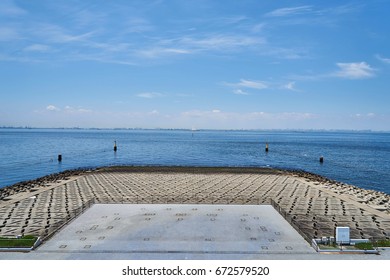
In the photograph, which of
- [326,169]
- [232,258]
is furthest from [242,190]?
[326,169]

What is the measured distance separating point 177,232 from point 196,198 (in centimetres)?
1488

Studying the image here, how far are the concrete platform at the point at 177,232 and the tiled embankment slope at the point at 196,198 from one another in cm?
374

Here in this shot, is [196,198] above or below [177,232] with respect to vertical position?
below

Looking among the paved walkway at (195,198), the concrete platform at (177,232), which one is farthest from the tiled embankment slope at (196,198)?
the concrete platform at (177,232)

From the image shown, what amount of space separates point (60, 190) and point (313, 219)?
1146 inches

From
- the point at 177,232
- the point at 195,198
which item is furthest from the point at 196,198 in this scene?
the point at 177,232

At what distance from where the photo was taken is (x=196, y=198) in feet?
115

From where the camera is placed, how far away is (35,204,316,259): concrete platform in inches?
691

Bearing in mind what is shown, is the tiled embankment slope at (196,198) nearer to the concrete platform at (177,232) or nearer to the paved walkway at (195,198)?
the paved walkway at (195,198)

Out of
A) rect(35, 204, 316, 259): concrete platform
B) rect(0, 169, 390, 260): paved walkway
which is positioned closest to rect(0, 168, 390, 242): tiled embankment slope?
rect(0, 169, 390, 260): paved walkway

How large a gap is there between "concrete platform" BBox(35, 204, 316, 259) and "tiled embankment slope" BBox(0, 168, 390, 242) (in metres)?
3.74

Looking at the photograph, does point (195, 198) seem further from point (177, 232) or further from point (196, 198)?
point (177, 232)

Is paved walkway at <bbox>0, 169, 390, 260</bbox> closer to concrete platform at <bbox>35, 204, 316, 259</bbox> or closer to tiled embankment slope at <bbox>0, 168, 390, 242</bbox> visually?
tiled embankment slope at <bbox>0, 168, 390, 242</bbox>

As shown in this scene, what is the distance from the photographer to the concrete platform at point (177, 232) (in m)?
17.6
